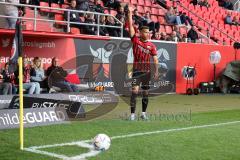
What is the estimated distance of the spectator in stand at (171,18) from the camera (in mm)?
22312

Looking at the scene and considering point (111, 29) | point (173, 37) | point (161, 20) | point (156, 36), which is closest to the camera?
point (111, 29)

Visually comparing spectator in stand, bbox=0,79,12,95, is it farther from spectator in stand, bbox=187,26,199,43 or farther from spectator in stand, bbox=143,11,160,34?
spectator in stand, bbox=187,26,199,43

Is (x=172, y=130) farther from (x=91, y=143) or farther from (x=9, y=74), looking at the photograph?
(x=9, y=74)

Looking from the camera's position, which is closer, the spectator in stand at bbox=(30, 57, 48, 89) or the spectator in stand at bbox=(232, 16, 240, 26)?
the spectator in stand at bbox=(30, 57, 48, 89)

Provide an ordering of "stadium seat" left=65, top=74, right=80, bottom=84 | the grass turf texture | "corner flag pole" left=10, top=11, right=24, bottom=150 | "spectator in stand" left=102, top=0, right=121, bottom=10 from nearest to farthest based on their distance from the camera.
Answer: the grass turf texture → "corner flag pole" left=10, top=11, right=24, bottom=150 → "stadium seat" left=65, top=74, right=80, bottom=84 → "spectator in stand" left=102, top=0, right=121, bottom=10

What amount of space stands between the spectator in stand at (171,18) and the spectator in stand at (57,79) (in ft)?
32.7

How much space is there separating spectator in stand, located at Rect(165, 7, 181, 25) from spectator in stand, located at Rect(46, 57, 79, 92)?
32.7 ft

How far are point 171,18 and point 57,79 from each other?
1032cm

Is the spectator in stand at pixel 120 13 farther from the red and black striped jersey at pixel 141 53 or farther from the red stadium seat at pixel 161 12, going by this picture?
the red and black striped jersey at pixel 141 53

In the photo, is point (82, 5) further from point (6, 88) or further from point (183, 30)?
point (183, 30)

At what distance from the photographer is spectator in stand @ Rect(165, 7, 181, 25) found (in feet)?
73.2

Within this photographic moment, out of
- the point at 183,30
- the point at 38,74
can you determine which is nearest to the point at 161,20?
the point at 183,30

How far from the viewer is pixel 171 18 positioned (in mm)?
22406

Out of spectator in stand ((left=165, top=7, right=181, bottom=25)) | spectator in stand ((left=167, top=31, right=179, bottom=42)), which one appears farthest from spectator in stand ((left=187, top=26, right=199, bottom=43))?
spectator in stand ((left=167, top=31, right=179, bottom=42))
